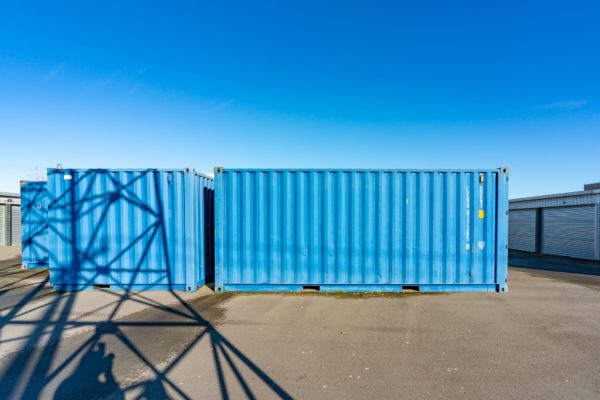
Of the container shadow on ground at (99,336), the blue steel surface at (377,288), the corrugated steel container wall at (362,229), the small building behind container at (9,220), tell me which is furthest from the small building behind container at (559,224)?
the small building behind container at (9,220)

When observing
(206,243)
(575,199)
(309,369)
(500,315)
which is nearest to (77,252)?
(206,243)

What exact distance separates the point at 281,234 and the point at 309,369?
399cm

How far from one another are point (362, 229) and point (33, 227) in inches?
494

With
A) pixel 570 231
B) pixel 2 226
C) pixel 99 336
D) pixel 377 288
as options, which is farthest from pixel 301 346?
pixel 2 226

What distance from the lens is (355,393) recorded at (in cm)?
341

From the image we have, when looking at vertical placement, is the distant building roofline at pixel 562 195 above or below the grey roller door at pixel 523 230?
above

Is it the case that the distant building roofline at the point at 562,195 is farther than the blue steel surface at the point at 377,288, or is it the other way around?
the distant building roofline at the point at 562,195

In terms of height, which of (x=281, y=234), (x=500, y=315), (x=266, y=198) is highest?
(x=266, y=198)

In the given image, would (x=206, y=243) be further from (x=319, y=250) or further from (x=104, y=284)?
(x=319, y=250)

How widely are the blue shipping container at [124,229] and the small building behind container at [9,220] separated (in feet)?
58.7

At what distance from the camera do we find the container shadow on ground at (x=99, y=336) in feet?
11.6

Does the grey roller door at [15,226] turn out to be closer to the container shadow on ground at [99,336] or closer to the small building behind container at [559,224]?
the container shadow on ground at [99,336]

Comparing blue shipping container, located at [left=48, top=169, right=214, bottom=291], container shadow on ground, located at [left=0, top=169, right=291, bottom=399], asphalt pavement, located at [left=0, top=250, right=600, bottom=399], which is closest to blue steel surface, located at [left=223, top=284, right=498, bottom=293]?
asphalt pavement, located at [left=0, top=250, right=600, bottom=399]

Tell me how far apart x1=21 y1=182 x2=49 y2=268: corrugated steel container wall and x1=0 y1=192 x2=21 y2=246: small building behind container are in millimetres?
12274
